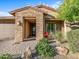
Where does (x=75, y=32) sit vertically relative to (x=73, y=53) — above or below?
above

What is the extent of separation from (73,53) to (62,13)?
5.88 metres

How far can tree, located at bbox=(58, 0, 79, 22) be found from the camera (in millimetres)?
19750

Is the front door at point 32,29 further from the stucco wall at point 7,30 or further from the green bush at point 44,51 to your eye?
the green bush at point 44,51

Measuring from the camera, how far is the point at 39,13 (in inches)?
944

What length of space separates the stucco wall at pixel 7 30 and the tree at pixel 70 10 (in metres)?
10.5

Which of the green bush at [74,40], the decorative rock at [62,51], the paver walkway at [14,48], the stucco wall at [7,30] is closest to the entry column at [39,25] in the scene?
the paver walkway at [14,48]

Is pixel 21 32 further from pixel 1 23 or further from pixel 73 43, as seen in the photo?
pixel 73 43

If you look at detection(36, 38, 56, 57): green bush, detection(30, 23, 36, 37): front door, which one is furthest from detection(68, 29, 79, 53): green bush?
detection(30, 23, 36, 37): front door

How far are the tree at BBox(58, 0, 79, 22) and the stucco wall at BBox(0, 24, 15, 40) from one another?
1048 centimetres

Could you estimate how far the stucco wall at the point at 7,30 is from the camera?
29609 millimetres

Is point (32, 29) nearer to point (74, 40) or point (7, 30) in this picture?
point (7, 30)

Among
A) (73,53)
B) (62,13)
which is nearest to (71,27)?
(62,13)

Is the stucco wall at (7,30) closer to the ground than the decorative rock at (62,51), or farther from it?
farther from it

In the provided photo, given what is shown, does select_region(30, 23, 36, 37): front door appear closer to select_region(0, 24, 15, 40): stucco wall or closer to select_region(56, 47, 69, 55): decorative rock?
select_region(0, 24, 15, 40): stucco wall
